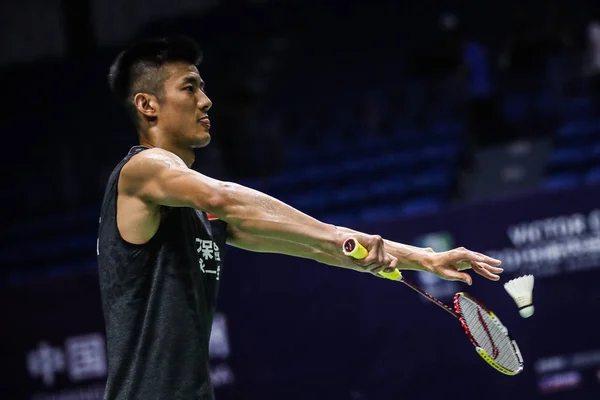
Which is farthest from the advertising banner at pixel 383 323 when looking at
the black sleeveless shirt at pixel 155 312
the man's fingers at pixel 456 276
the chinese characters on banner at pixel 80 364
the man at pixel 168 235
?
the black sleeveless shirt at pixel 155 312

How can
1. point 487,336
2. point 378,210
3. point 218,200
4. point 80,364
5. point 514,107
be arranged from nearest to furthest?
point 218,200 < point 487,336 < point 80,364 < point 378,210 < point 514,107

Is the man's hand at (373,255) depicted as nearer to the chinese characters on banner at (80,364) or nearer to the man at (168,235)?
the man at (168,235)

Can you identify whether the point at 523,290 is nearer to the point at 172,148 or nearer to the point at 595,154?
the point at 172,148

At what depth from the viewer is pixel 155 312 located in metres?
2.69

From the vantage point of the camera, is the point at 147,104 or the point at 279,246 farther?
the point at 279,246

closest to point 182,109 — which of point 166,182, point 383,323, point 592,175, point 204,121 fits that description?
point 204,121

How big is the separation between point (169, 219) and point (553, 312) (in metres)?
4.00

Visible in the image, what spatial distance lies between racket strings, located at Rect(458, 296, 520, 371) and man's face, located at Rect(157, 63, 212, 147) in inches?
40.6

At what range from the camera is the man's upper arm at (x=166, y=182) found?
8.44ft

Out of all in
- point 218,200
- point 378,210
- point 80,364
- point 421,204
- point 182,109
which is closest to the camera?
point 218,200

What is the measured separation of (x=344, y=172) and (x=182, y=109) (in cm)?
588

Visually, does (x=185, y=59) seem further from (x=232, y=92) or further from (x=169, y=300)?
(x=232, y=92)

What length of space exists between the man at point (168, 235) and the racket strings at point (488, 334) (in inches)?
8.6

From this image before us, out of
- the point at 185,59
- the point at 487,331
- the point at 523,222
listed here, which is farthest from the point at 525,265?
the point at 185,59
